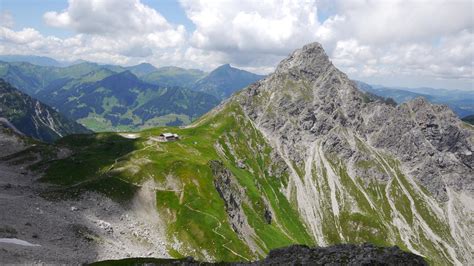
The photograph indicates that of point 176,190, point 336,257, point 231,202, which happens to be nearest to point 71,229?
point 176,190

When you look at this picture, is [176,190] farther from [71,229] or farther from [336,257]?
[336,257]

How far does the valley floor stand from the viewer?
212ft

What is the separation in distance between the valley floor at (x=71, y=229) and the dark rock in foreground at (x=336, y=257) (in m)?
13.8

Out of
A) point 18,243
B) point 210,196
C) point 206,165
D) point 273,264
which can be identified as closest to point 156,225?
point 210,196

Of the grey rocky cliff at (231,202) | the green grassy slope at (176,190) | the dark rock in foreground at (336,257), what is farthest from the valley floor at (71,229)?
the grey rocky cliff at (231,202)

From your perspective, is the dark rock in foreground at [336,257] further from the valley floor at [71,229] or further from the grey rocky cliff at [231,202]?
the grey rocky cliff at [231,202]

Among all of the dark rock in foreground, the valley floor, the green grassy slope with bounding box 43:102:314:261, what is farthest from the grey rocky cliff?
the dark rock in foreground

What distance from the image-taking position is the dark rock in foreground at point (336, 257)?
159ft

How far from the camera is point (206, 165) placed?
162m

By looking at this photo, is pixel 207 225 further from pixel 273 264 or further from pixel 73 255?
pixel 273 264

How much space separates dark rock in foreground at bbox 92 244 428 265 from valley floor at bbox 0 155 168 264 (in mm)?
13838

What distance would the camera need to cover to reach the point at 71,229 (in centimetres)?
8606

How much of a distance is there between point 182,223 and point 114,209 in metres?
23.1

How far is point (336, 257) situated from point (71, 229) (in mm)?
62778
